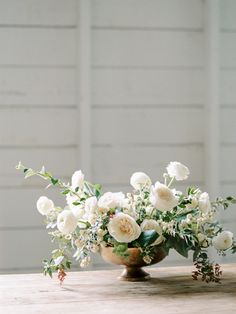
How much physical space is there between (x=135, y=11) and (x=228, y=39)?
515 mm

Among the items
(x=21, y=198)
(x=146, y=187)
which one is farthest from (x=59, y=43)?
(x=146, y=187)

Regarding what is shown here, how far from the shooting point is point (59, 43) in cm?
316

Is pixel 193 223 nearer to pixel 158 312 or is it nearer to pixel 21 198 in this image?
pixel 158 312

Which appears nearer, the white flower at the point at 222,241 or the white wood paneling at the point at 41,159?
the white flower at the point at 222,241

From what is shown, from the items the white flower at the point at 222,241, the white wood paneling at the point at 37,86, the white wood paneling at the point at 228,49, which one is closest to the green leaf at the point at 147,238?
the white flower at the point at 222,241

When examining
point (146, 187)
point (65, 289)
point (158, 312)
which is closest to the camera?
point (158, 312)

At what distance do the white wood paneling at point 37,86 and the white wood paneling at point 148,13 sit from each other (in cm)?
33

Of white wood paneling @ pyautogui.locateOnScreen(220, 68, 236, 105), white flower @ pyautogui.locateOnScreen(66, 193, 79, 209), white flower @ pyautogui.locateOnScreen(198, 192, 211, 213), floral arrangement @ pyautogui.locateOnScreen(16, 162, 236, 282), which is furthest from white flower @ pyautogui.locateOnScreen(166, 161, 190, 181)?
white wood paneling @ pyautogui.locateOnScreen(220, 68, 236, 105)

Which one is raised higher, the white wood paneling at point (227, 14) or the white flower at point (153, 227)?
the white wood paneling at point (227, 14)

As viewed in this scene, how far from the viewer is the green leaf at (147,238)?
1.96 metres

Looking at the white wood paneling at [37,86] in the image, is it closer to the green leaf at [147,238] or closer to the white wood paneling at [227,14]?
the white wood paneling at [227,14]

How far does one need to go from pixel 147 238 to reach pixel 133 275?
0.20 m

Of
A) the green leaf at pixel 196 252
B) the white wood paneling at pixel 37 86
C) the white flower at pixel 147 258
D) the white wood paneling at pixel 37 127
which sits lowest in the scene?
the white flower at pixel 147 258

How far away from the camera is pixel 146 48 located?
128 inches
